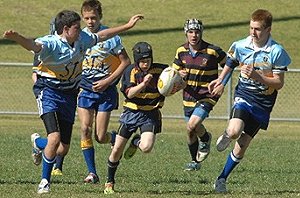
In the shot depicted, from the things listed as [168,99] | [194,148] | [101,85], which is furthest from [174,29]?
[101,85]

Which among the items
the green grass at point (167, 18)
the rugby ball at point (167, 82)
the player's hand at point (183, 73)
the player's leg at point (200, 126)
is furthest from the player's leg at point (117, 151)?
the green grass at point (167, 18)

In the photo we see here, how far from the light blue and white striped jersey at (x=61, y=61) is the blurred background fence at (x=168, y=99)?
36.7ft

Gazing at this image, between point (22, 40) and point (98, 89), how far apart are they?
2.52m

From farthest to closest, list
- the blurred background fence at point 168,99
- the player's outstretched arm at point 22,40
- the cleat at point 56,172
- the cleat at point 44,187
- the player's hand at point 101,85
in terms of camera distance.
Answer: the blurred background fence at point 168,99 → the cleat at point 56,172 → the player's hand at point 101,85 → the cleat at point 44,187 → the player's outstretched arm at point 22,40

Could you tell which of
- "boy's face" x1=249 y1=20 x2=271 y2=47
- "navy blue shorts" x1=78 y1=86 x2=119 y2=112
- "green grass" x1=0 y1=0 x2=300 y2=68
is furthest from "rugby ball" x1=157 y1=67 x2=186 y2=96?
"green grass" x1=0 y1=0 x2=300 y2=68

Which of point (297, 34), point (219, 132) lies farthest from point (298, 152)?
point (297, 34)

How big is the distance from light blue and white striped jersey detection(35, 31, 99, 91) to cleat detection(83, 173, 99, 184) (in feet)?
4.72

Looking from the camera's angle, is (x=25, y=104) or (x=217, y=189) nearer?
(x=217, y=189)

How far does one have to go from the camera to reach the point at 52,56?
9930 millimetres

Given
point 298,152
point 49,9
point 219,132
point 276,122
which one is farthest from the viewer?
point 49,9

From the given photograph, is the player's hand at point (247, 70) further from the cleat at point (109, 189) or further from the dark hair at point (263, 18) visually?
the cleat at point (109, 189)

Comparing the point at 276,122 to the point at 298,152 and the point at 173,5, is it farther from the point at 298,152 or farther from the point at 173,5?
the point at 173,5

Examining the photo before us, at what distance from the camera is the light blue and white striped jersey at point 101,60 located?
11766 millimetres

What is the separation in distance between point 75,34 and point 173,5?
33935mm
